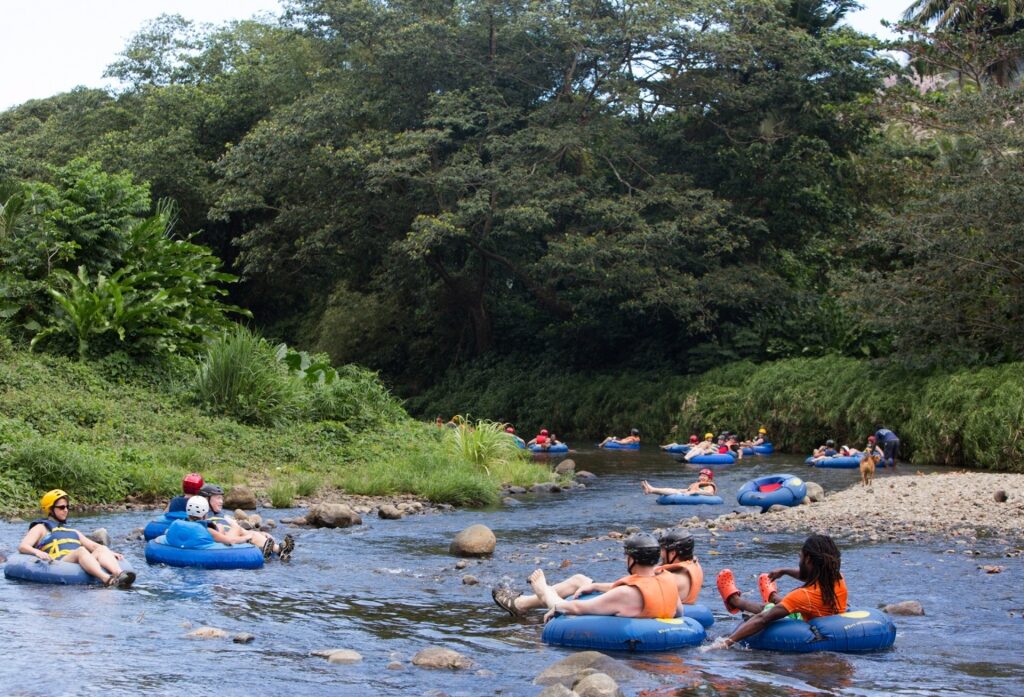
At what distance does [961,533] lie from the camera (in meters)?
14.9

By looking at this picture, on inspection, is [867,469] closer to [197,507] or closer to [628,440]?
[197,507]

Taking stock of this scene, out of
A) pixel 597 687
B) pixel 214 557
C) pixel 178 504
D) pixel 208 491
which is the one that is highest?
pixel 208 491

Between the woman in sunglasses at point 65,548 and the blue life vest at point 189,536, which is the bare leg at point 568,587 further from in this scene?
the blue life vest at point 189,536

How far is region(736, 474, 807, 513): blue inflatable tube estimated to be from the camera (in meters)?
18.3

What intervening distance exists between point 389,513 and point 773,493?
6.05 m

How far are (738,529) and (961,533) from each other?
283 centimetres

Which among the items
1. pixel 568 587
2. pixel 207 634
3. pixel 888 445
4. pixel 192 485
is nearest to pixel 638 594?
pixel 568 587

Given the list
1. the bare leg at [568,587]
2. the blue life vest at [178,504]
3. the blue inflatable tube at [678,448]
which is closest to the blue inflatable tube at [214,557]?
the blue life vest at [178,504]

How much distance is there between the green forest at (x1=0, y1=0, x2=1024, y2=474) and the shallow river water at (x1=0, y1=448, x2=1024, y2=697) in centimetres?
1022

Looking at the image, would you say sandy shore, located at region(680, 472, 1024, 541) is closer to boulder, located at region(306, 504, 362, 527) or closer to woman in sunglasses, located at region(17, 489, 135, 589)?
boulder, located at region(306, 504, 362, 527)

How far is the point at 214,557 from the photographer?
1252cm

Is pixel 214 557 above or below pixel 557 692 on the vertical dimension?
above

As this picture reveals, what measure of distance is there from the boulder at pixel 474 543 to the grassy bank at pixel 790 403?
13285 mm

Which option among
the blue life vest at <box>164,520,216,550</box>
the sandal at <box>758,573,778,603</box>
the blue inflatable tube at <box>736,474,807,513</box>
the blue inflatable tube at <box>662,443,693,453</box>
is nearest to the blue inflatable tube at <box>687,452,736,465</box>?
the blue inflatable tube at <box>662,443,693,453</box>
